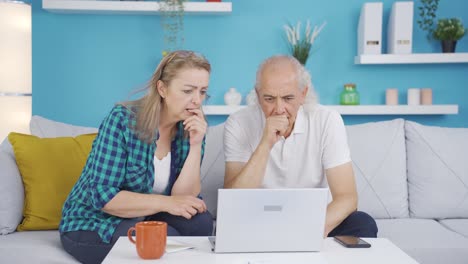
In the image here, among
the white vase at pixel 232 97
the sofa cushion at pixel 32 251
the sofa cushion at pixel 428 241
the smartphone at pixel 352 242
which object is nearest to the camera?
the smartphone at pixel 352 242

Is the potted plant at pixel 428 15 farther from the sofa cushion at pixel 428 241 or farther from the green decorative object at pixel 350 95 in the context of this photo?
the sofa cushion at pixel 428 241

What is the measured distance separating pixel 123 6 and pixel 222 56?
27.6 inches

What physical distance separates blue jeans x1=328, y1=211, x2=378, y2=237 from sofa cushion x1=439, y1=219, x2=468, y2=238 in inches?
21.6

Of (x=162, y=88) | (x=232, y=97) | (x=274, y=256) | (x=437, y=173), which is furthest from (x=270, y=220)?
(x=232, y=97)

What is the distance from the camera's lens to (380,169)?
2.78 metres

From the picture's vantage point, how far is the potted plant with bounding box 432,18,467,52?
3.87 metres

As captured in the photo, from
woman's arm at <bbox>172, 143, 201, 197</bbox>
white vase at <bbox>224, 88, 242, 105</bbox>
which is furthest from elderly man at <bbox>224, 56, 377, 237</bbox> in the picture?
white vase at <bbox>224, 88, 242, 105</bbox>

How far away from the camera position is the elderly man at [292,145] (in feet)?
7.14

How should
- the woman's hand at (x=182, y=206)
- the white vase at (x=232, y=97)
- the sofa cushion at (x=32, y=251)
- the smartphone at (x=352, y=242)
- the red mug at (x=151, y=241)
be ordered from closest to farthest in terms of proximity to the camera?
the red mug at (x=151, y=241) → the smartphone at (x=352, y=242) → the woman's hand at (x=182, y=206) → the sofa cushion at (x=32, y=251) → the white vase at (x=232, y=97)

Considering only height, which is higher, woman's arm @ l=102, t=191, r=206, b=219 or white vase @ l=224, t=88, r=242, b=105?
white vase @ l=224, t=88, r=242, b=105

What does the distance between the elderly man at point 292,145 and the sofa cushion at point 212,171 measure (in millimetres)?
367

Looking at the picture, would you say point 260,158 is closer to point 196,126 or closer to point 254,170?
point 254,170

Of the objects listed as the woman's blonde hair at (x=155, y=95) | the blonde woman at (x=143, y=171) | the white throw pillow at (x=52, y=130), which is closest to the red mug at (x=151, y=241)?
the blonde woman at (x=143, y=171)

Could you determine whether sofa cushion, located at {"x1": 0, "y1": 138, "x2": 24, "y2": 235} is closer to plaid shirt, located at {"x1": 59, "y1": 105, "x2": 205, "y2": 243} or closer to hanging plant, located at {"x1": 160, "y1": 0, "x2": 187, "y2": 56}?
plaid shirt, located at {"x1": 59, "y1": 105, "x2": 205, "y2": 243}
